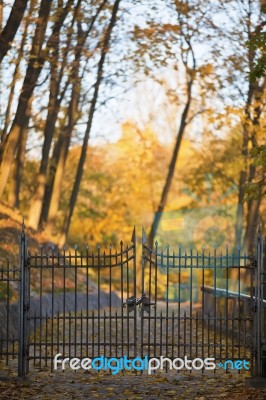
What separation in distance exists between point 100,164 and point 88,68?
1137 inches

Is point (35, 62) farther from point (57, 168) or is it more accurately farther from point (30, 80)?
point (57, 168)

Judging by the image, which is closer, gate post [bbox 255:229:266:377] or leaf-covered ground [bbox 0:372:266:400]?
leaf-covered ground [bbox 0:372:266:400]

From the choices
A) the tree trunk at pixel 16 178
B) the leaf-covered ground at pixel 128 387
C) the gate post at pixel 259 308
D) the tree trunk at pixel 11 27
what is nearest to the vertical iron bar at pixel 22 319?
the leaf-covered ground at pixel 128 387

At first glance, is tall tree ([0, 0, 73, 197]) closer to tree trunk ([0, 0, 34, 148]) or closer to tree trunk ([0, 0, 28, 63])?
tree trunk ([0, 0, 34, 148])

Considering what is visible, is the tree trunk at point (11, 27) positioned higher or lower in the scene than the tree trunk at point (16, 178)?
higher

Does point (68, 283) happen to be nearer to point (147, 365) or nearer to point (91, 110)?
point (91, 110)

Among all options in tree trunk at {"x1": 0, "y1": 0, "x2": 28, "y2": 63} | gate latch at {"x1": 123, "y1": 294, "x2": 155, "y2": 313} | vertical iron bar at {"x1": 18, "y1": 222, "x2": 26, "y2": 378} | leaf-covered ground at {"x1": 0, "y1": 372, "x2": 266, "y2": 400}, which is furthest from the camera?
tree trunk at {"x1": 0, "y1": 0, "x2": 28, "y2": 63}

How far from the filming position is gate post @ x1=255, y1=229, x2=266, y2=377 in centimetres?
1523

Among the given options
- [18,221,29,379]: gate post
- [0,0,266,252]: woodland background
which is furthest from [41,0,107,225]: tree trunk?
[18,221,29,379]: gate post

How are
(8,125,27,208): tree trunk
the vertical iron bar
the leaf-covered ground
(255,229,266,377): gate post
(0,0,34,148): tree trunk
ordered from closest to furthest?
the leaf-covered ground
(255,229,266,377): gate post
the vertical iron bar
(0,0,34,148): tree trunk
(8,125,27,208): tree trunk

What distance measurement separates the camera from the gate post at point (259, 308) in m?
15.2

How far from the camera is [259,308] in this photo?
50.2 ft

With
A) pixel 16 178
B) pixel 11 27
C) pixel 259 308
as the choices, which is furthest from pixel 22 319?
pixel 16 178

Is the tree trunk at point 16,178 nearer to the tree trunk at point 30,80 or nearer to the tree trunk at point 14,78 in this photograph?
the tree trunk at point 14,78
